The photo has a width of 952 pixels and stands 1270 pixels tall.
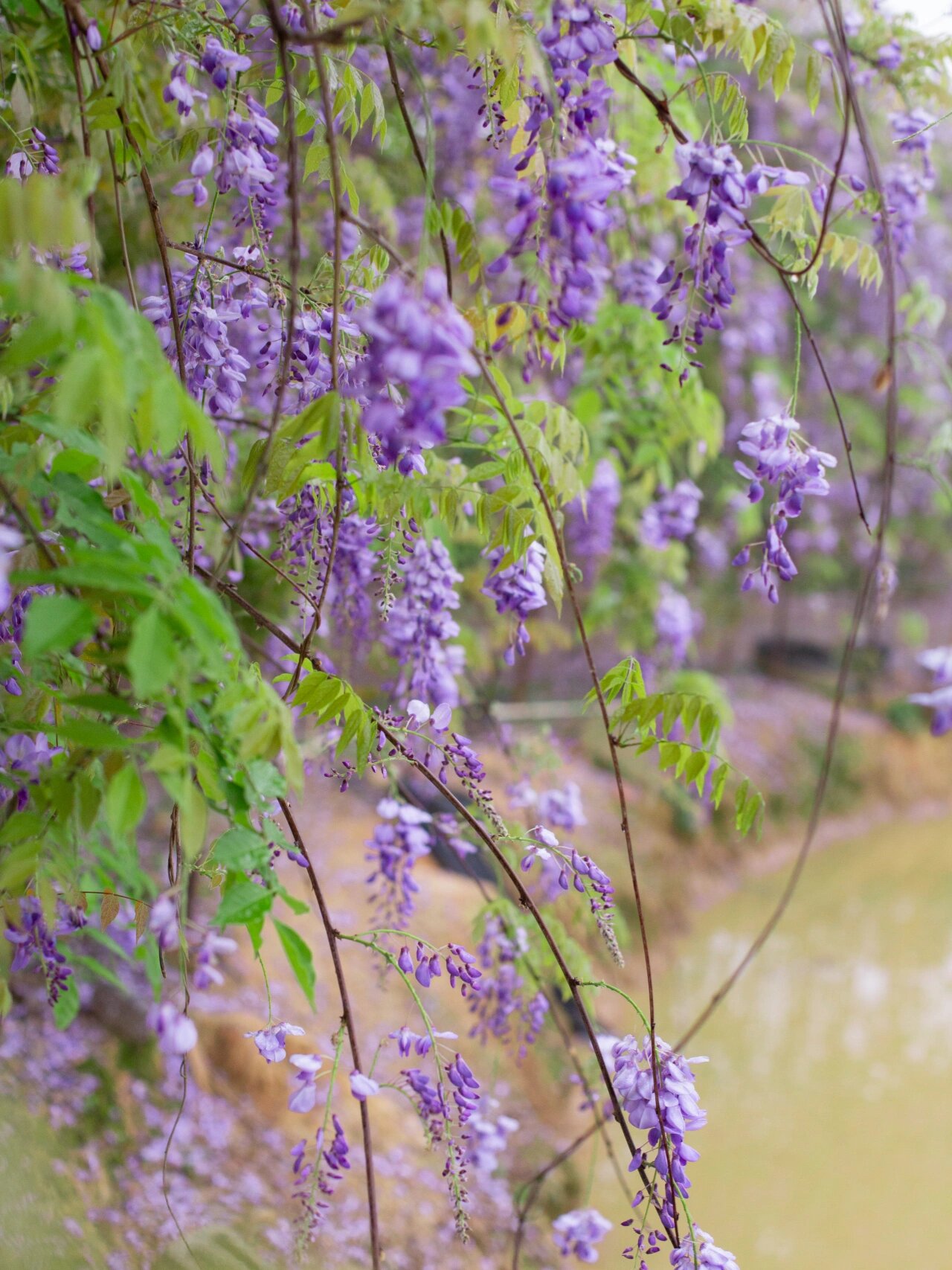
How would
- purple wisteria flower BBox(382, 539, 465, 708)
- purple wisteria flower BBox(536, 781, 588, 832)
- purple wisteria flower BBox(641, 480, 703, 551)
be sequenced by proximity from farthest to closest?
purple wisteria flower BBox(641, 480, 703, 551), purple wisteria flower BBox(536, 781, 588, 832), purple wisteria flower BBox(382, 539, 465, 708)

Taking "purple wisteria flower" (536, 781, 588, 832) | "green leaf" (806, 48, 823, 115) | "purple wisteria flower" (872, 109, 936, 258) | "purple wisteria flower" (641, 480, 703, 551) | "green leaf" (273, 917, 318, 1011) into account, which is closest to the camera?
"green leaf" (273, 917, 318, 1011)

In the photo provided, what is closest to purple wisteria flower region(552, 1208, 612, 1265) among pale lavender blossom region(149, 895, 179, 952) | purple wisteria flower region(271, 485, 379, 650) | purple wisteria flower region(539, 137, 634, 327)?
purple wisteria flower region(271, 485, 379, 650)

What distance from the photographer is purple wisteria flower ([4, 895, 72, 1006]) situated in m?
1.06

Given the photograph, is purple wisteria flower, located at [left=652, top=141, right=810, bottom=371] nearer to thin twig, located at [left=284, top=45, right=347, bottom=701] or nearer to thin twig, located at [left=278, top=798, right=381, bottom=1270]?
thin twig, located at [left=284, top=45, right=347, bottom=701]

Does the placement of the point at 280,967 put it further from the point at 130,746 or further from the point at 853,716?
the point at 853,716

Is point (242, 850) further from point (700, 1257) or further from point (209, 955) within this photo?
point (700, 1257)

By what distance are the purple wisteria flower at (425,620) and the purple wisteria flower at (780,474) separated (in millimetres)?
452

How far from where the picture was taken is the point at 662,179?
77.4 inches

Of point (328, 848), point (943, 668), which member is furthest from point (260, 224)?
point (328, 848)

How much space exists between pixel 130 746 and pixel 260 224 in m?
0.69

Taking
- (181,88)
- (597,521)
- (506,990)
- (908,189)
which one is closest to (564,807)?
(506,990)

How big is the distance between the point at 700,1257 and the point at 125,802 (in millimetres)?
732

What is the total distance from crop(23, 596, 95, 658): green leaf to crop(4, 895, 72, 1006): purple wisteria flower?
536 millimetres

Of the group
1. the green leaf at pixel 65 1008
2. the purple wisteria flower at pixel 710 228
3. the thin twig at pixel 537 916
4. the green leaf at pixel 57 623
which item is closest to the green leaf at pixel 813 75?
the purple wisteria flower at pixel 710 228
